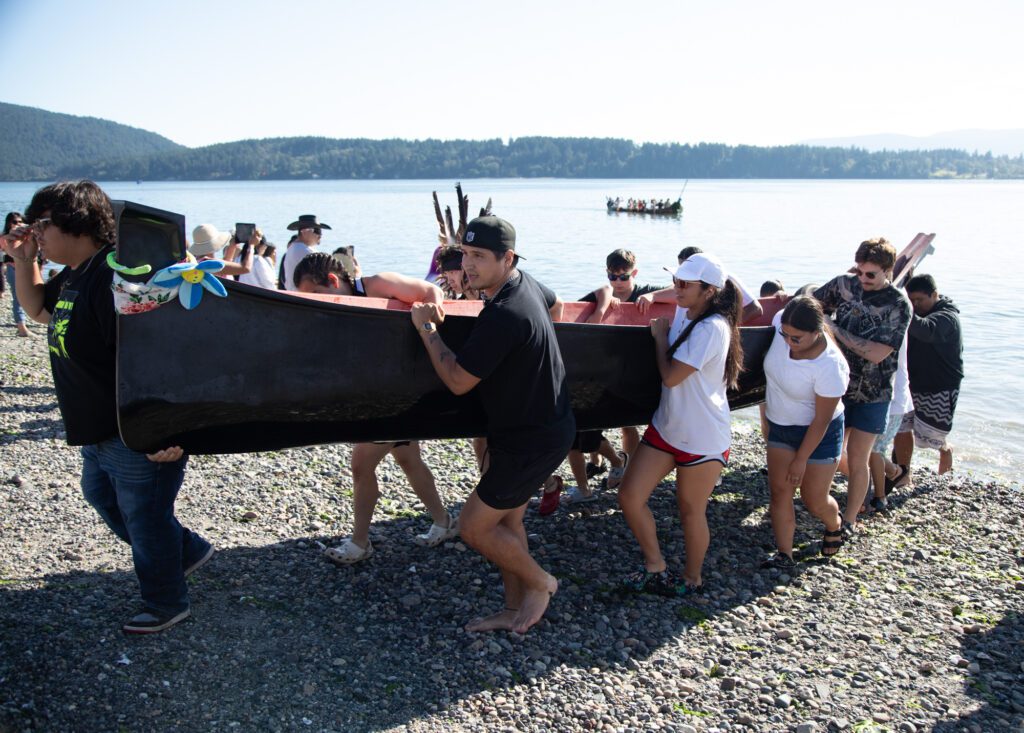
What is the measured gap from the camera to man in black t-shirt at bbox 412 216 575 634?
3611 mm

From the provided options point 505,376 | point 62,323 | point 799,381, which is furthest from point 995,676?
point 62,323

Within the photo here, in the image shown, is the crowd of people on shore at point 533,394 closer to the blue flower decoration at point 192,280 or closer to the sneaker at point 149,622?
the sneaker at point 149,622

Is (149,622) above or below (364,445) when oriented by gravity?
below

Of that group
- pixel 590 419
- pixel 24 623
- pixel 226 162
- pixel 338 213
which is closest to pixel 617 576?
pixel 590 419

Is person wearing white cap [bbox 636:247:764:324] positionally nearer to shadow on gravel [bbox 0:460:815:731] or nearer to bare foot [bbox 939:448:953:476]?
shadow on gravel [bbox 0:460:815:731]

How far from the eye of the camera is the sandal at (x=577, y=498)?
632 cm

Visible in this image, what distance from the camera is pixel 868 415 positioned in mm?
5504

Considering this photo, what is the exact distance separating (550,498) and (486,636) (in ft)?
5.96

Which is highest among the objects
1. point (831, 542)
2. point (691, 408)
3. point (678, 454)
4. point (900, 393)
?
point (691, 408)

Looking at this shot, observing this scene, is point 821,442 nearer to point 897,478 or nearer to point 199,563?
A: point 897,478

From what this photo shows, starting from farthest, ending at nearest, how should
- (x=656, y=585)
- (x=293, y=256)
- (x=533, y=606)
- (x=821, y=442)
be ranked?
(x=293, y=256) < (x=821, y=442) < (x=656, y=585) < (x=533, y=606)

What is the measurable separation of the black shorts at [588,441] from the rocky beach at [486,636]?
17.3 inches

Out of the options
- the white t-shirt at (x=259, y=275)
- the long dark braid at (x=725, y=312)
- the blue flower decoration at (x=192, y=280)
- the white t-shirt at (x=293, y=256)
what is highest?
the blue flower decoration at (x=192, y=280)

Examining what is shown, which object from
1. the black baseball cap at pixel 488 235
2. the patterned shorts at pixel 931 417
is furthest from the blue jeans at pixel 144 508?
the patterned shorts at pixel 931 417
